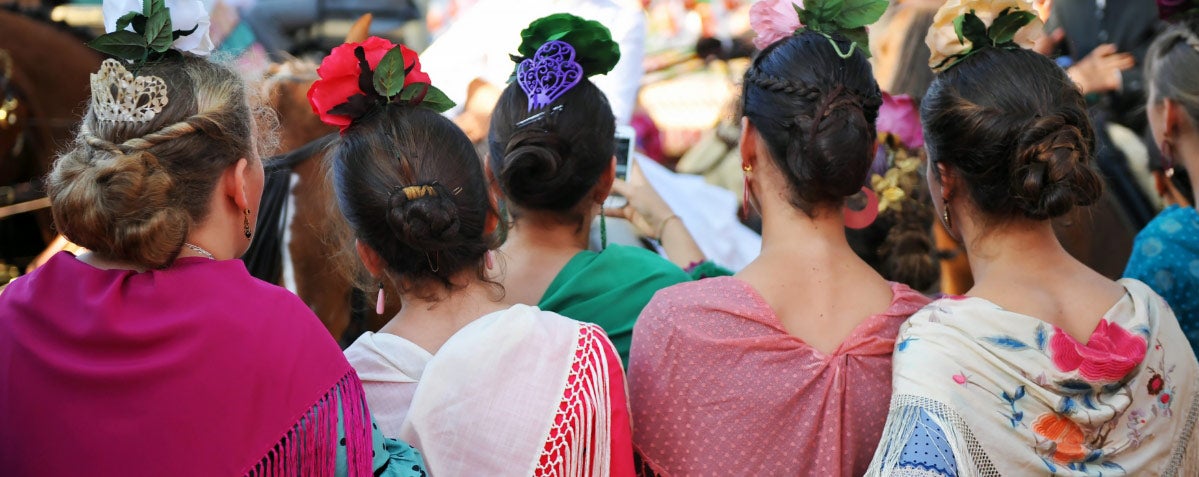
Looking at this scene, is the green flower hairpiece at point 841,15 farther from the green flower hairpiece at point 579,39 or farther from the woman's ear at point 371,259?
the woman's ear at point 371,259

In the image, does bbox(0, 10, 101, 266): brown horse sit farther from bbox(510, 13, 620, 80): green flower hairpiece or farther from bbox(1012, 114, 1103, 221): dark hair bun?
bbox(1012, 114, 1103, 221): dark hair bun

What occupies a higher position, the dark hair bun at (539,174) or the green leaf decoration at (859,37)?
the green leaf decoration at (859,37)

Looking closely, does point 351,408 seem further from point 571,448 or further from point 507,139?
point 507,139

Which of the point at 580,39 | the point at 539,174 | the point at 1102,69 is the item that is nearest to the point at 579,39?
the point at 580,39

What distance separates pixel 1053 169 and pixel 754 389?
1.88 feet

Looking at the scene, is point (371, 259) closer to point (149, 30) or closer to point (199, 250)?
point (199, 250)

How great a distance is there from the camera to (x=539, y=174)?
197 cm

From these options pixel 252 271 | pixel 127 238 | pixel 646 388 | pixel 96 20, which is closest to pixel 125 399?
pixel 127 238

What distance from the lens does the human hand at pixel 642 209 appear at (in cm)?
271

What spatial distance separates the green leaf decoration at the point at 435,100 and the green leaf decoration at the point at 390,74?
0.27 ft

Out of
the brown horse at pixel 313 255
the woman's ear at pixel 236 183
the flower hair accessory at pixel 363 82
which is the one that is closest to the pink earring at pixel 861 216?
the flower hair accessory at pixel 363 82

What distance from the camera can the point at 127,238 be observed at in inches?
55.0

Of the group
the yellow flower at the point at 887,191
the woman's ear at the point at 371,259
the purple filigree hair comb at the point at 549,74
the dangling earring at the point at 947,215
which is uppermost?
the purple filigree hair comb at the point at 549,74

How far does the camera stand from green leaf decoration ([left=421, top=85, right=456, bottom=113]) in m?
1.97
